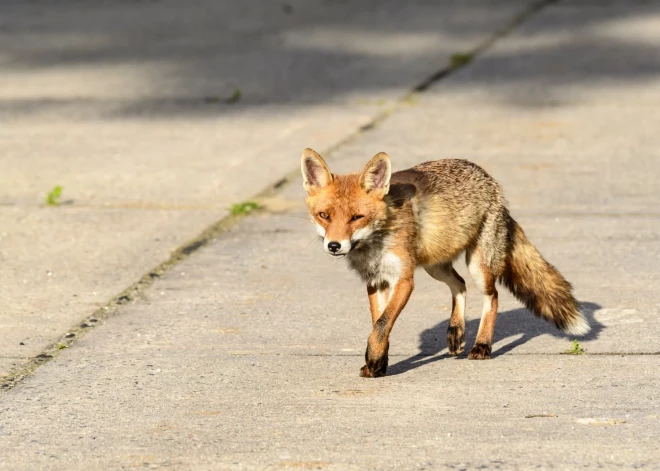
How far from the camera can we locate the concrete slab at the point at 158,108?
7484 millimetres

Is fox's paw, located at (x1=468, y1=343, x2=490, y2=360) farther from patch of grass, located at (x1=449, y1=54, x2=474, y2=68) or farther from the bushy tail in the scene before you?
patch of grass, located at (x1=449, y1=54, x2=474, y2=68)

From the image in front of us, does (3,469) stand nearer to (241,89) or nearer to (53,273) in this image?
(53,273)

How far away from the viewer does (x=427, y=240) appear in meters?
5.52

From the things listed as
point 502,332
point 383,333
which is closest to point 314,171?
point 383,333

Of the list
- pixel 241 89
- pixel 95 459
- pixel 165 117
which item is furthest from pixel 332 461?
pixel 241 89

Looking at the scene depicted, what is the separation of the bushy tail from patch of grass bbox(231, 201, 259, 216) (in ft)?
9.37

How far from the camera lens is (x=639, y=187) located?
883 centimetres

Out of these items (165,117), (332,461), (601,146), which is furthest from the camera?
(165,117)

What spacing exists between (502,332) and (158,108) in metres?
6.65

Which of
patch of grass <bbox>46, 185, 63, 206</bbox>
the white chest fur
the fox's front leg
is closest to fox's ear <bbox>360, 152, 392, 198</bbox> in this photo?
the white chest fur

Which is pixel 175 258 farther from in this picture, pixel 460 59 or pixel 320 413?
pixel 460 59

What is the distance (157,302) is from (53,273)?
0.91 m

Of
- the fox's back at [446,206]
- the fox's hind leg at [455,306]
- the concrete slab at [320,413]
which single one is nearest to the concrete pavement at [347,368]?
the concrete slab at [320,413]

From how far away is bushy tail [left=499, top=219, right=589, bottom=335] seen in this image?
5.71 metres
